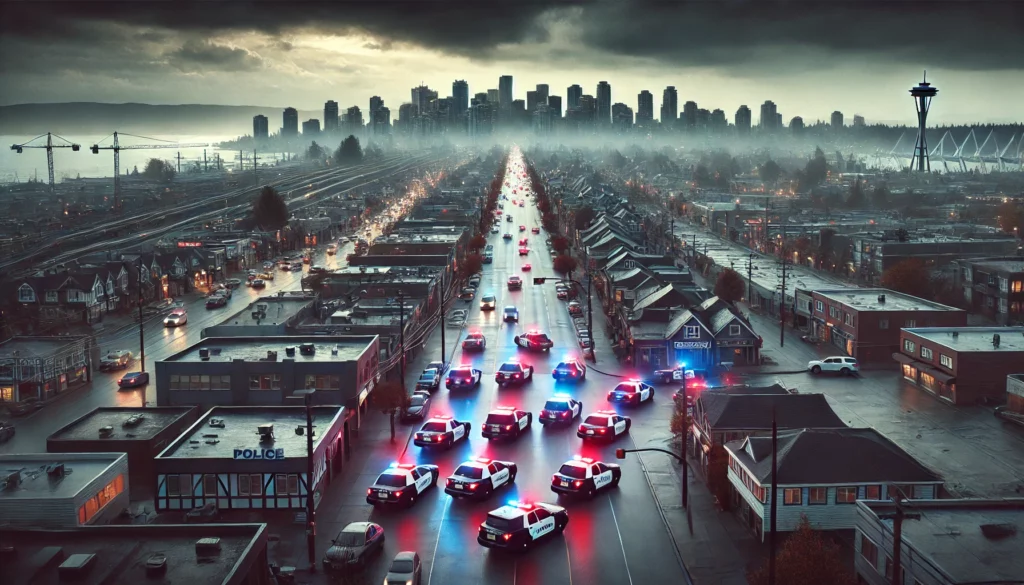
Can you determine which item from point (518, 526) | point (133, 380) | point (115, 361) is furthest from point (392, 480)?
point (115, 361)

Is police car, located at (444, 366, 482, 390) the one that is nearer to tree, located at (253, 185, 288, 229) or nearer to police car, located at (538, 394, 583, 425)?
police car, located at (538, 394, 583, 425)

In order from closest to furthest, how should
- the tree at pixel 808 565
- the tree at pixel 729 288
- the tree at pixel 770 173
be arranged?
the tree at pixel 808 565, the tree at pixel 729 288, the tree at pixel 770 173

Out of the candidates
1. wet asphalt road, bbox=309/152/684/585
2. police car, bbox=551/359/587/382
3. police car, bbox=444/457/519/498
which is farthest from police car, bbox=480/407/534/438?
police car, bbox=551/359/587/382

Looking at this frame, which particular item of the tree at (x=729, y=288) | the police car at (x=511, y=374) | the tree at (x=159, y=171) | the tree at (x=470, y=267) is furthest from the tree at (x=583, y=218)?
the tree at (x=159, y=171)

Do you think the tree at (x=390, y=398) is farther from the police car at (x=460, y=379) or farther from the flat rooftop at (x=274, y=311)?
the flat rooftop at (x=274, y=311)

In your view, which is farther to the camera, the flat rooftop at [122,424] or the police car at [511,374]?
the police car at [511,374]

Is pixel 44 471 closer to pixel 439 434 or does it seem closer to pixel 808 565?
pixel 439 434
